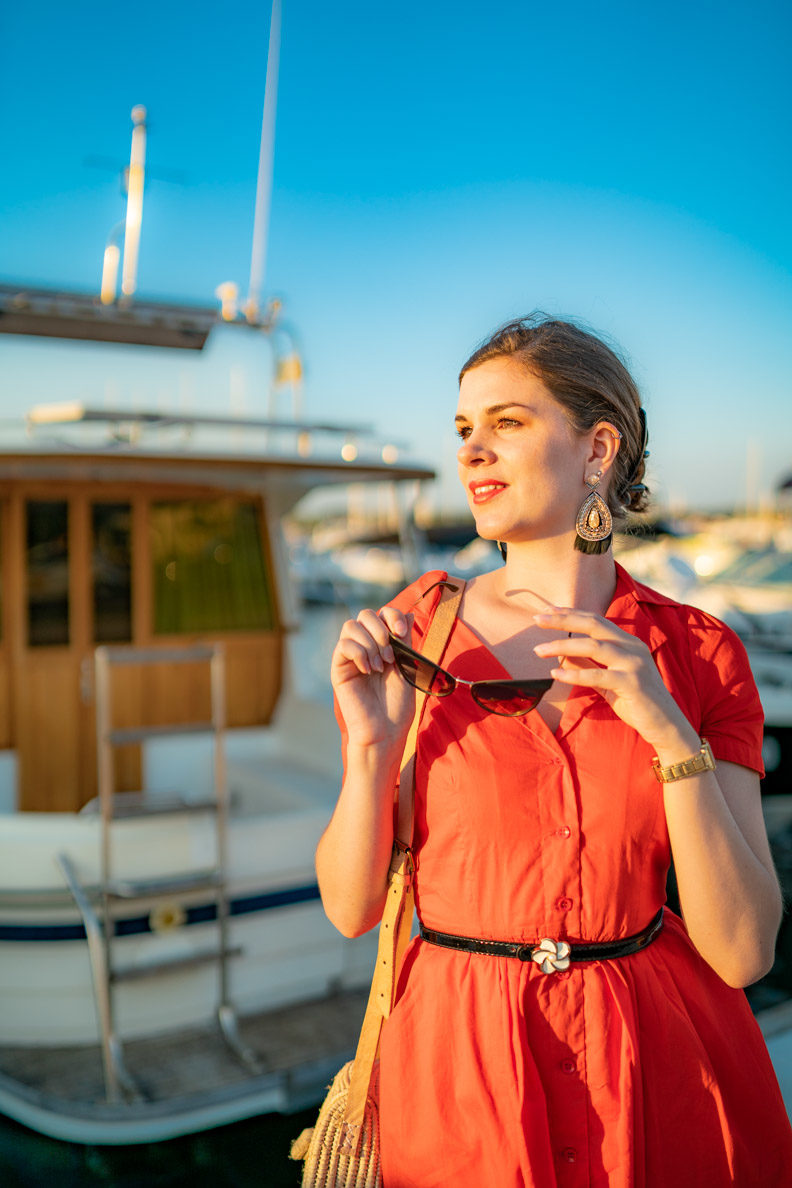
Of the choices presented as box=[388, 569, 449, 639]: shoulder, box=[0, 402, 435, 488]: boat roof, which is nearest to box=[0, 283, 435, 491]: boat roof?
box=[0, 402, 435, 488]: boat roof

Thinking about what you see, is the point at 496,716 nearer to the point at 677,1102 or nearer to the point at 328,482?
the point at 677,1102

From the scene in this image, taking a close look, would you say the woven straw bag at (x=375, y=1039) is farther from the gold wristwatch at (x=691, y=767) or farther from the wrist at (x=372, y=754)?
the gold wristwatch at (x=691, y=767)

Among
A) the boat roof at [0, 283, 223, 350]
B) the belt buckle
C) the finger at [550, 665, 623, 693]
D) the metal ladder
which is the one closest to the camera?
the finger at [550, 665, 623, 693]

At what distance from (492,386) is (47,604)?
15.3 ft

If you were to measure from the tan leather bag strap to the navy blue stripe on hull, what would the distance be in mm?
3003

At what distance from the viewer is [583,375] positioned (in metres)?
1.43

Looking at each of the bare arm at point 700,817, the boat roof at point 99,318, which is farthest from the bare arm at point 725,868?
the boat roof at point 99,318

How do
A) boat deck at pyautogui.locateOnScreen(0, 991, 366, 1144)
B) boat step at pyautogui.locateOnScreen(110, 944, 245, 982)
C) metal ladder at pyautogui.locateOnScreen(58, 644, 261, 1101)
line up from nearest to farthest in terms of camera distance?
boat deck at pyautogui.locateOnScreen(0, 991, 366, 1144) < metal ladder at pyautogui.locateOnScreen(58, 644, 261, 1101) < boat step at pyautogui.locateOnScreen(110, 944, 245, 982)

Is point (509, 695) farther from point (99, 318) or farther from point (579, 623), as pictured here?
point (99, 318)

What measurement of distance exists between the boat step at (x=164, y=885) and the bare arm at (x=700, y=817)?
316cm

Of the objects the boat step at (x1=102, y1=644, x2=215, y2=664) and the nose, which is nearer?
the nose

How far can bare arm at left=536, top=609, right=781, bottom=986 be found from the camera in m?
1.20

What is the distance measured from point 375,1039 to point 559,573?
824 millimetres

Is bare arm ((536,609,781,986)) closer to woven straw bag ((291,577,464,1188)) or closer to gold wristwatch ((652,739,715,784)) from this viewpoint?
gold wristwatch ((652,739,715,784))
